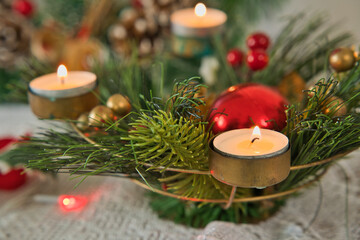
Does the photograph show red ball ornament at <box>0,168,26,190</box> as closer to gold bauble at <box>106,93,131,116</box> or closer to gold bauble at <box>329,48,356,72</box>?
gold bauble at <box>106,93,131,116</box>

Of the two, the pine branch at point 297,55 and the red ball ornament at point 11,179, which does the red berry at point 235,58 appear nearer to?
the pine branch at point 297,55

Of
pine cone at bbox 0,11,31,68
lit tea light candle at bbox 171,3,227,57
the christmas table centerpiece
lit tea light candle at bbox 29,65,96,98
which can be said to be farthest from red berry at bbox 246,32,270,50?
pine cone at bbox 0,11,31,68

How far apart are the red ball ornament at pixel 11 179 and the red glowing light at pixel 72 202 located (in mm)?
91

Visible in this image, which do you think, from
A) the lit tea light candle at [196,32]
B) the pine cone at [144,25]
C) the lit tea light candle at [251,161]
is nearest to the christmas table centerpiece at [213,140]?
the lit tea light candle at [251,161]

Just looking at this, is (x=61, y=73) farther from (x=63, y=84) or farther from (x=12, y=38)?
(x=12, y=38)

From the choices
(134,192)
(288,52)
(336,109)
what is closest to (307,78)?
(288,52)

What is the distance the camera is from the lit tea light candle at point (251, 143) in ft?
1.08

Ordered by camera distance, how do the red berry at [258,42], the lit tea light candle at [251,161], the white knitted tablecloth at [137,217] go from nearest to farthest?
the lit tea light candle at [251,161], the white knitted tablecloth at [137,217], the red berry at [258,42]

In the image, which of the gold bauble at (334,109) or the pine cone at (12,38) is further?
Result: the pine cone at (12,38)

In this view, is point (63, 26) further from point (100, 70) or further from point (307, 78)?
point (307, 78)

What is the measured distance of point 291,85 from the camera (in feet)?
1.72

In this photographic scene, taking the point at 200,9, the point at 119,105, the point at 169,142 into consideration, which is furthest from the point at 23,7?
the point at 169,142

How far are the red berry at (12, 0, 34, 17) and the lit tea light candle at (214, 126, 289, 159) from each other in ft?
1.98

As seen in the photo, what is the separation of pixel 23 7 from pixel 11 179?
0.40 m
